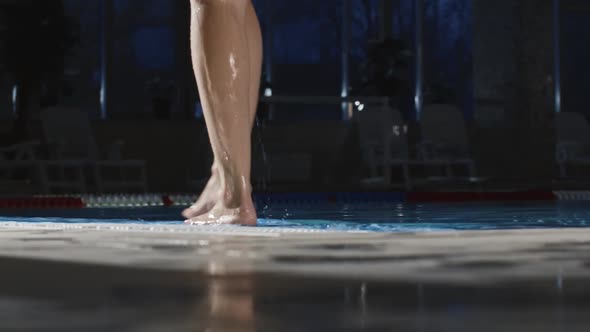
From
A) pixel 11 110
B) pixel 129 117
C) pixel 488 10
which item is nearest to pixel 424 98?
pixel 488 10

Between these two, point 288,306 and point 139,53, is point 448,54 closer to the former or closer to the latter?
point 139,53

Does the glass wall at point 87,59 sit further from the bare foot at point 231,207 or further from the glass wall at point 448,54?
the bare foot at point 231,207

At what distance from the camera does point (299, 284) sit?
1.25m

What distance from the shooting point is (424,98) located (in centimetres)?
1206

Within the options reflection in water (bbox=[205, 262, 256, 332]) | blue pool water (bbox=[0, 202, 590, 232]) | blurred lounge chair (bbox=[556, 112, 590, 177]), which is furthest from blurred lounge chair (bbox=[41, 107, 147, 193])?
reflection in water (bbox=[205, 262, 256, 332])

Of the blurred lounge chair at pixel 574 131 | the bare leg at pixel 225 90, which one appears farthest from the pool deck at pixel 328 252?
the blurred lounge chair at pixel 574 131

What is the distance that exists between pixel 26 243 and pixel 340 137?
8.88 metres

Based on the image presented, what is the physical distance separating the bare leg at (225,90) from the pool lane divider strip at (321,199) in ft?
10.7

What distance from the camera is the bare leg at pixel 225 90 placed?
2.88 meters

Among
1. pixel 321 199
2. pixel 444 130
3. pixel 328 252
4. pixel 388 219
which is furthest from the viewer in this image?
pixel 444 130

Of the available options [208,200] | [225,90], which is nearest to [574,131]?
[208,200]

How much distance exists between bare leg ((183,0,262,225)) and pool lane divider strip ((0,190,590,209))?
3.25 metres

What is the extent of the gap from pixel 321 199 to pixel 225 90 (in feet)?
14.2

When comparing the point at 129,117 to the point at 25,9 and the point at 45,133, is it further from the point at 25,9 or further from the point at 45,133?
the point at 45,133
